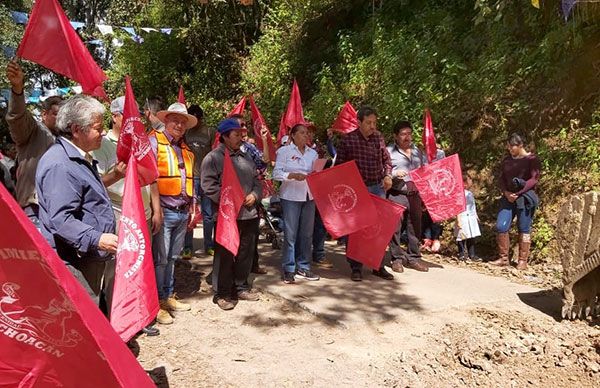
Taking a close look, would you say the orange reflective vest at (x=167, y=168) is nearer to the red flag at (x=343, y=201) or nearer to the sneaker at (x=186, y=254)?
the red flag at (x=343, y=201)

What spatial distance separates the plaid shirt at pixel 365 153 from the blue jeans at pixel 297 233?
25.5 inches

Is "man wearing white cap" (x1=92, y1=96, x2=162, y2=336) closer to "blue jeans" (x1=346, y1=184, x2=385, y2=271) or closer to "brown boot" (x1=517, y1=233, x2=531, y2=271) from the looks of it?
"blue jeans" (x1=346, y1=184, x2=385, y2=271)

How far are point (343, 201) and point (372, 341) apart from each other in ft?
5.94

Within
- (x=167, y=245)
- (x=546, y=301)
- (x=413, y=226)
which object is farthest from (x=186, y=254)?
(x=546, y=301)

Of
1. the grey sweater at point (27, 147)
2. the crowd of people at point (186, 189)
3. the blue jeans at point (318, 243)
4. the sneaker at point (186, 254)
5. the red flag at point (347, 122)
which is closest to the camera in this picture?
the crowd of people at point (186, 189)

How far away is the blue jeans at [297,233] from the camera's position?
5.68 m

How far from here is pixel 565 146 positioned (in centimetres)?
809

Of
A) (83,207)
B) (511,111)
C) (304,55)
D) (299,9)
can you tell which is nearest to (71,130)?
(83,207)

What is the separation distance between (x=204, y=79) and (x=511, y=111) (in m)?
12.3

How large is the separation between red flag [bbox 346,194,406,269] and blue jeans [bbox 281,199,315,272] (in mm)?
498

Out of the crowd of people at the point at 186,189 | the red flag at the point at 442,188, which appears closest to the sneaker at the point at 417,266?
the crowd of people at the point at 186,189

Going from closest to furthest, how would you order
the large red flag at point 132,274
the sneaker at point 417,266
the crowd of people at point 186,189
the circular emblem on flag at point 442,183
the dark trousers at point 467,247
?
the crowd of people at point 186,189 → the large red flag at point 132,274 → the sneaker at point 417,266 → the circular emblem on flag at point 442,183 → the dark trousers at point 467,247

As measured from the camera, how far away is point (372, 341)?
4426 millimetres

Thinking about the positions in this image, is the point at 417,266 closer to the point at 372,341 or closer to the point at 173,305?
the point at 372,341
